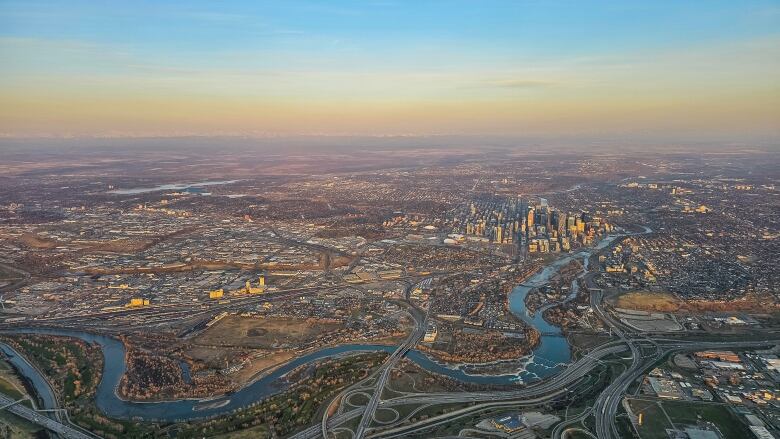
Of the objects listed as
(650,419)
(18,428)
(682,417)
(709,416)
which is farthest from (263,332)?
(709,416)

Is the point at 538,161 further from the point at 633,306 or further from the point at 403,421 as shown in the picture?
the point at 403,421

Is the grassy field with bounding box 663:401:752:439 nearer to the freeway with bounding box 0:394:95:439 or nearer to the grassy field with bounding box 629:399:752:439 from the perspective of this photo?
the grassy field with bounding box 629:399:752:439

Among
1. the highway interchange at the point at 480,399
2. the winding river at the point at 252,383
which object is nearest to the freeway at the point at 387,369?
the highway interchange at the point at 480,399

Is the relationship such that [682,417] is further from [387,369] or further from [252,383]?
[252,383]

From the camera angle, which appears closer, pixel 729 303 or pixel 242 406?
pixel 242 406

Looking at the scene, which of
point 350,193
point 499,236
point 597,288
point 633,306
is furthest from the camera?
point 350,193

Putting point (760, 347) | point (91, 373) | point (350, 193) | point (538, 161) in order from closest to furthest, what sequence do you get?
point (91, 373) → point (760, 347) → point (350, 193) → point (538, 161)

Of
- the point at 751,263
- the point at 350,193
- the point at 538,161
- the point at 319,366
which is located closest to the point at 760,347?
the point at 751,263

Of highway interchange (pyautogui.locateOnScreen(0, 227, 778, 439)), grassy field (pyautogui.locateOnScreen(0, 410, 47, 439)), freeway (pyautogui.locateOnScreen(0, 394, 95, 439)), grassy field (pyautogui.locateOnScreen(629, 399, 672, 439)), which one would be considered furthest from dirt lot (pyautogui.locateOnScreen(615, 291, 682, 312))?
grassy field (pyautogui.locateOnScreen(0, 410, 47, 439))
